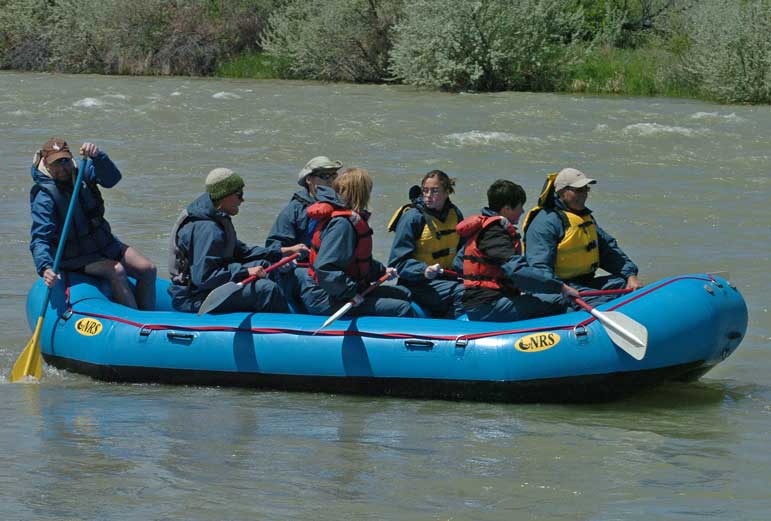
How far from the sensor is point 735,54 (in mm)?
20500

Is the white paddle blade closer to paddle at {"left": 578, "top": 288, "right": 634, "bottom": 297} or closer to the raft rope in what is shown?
the raft rope

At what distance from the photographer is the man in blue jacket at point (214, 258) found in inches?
240

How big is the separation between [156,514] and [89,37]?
25151 mm

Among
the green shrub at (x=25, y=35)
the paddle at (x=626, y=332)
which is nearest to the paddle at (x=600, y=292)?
the paddle at (x=626, y=332)

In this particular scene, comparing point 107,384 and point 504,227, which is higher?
point 504,227

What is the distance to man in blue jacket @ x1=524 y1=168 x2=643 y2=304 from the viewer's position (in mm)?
5953

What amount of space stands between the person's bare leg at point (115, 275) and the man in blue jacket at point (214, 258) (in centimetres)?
34

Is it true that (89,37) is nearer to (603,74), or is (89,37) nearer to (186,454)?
(603,74)

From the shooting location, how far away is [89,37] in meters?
28.2

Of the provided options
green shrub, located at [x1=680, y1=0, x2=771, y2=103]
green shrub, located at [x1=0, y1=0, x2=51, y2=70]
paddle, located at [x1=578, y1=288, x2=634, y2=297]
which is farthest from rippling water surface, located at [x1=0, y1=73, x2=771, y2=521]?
green shrub, located at [x1=0, y1=0, x2=51, y2=70]

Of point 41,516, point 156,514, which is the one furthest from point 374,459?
point 41,516

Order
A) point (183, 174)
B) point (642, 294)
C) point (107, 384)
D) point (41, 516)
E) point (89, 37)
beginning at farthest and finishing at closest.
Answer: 1. point (89, 37)
2. point (183, 174)
3. point (107, 384)
4. point (642, 294)
5. point (41, 516)

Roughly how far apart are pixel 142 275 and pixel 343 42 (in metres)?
19.4

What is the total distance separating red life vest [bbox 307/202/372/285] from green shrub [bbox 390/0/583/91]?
1618 centimetres
